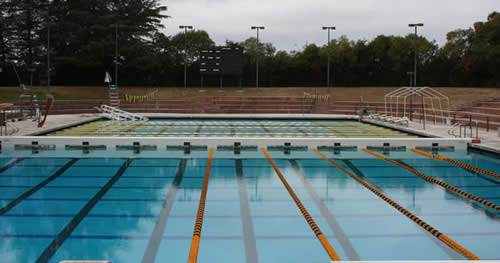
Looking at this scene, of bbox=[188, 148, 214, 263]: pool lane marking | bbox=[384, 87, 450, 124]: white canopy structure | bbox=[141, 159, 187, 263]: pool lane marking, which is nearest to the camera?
bbox=[188, 148, 214, 263]: pool lane marking

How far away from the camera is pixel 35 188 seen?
6.80 meters

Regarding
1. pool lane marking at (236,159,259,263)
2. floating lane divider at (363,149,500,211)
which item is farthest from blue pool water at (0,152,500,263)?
floating lane divider at (363,149,500,211)

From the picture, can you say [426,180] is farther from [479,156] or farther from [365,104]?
[365,104]

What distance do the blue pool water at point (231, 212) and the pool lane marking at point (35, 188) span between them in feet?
0.05

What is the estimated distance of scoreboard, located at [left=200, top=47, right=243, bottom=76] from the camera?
27016 millimetres

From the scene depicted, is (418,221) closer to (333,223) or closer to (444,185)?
(333,223)

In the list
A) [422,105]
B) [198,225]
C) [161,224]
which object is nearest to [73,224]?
[161,224]

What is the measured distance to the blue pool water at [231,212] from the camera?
4262 mm

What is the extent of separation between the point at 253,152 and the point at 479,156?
4.42 meters

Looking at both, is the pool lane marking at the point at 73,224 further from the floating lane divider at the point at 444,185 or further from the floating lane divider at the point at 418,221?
the floating lane divider at the point at 444,185

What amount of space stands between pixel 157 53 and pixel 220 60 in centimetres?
703

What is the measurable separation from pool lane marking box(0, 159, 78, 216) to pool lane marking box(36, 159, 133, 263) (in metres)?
0.84

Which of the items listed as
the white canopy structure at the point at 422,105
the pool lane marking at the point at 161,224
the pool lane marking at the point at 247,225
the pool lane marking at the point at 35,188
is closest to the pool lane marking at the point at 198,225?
the pool lane marking at the point at 161,224

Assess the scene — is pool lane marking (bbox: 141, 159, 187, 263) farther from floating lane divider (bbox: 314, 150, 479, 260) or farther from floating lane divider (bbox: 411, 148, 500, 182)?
floating lane divider (bbox: 411, 148, 500, 182)
